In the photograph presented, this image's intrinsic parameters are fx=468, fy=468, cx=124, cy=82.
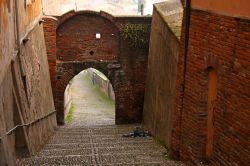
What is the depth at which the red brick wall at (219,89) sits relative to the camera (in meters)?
7.52

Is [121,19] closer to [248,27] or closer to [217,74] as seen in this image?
[217,74]

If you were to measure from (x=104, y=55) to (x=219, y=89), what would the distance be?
10.4 meters

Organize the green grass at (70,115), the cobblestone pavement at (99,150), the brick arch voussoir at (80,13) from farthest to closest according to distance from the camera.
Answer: the green grass at (70,115)
the brick arch voussoir at (80,13)
the cobblestone pavement at (99,150)

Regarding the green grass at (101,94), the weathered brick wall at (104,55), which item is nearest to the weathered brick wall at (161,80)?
the weathered brick wall at (104,55)

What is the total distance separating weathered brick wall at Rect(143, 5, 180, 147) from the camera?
483 inches

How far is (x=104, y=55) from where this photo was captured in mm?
18547

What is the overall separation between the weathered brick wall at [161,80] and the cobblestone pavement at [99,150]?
635 mm

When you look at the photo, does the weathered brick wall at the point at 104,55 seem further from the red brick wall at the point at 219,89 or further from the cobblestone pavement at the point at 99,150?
the red brick wall at the point at 219,89

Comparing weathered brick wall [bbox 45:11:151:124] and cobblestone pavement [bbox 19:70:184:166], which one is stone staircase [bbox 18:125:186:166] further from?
weathered brick wall [bbox 45:11:151:124]

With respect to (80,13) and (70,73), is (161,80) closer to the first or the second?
(70,73)

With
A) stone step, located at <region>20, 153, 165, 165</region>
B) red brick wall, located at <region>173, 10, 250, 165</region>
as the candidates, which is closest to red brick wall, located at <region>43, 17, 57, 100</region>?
stone step, located at <region>20, 153, 165, 165</region>

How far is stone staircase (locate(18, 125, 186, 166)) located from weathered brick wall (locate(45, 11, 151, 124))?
1.80m

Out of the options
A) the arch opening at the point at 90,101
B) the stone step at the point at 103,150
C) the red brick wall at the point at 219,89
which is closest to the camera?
the red brick wall at the point at 219,89

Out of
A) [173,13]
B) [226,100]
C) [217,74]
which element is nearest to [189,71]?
[217,74]
